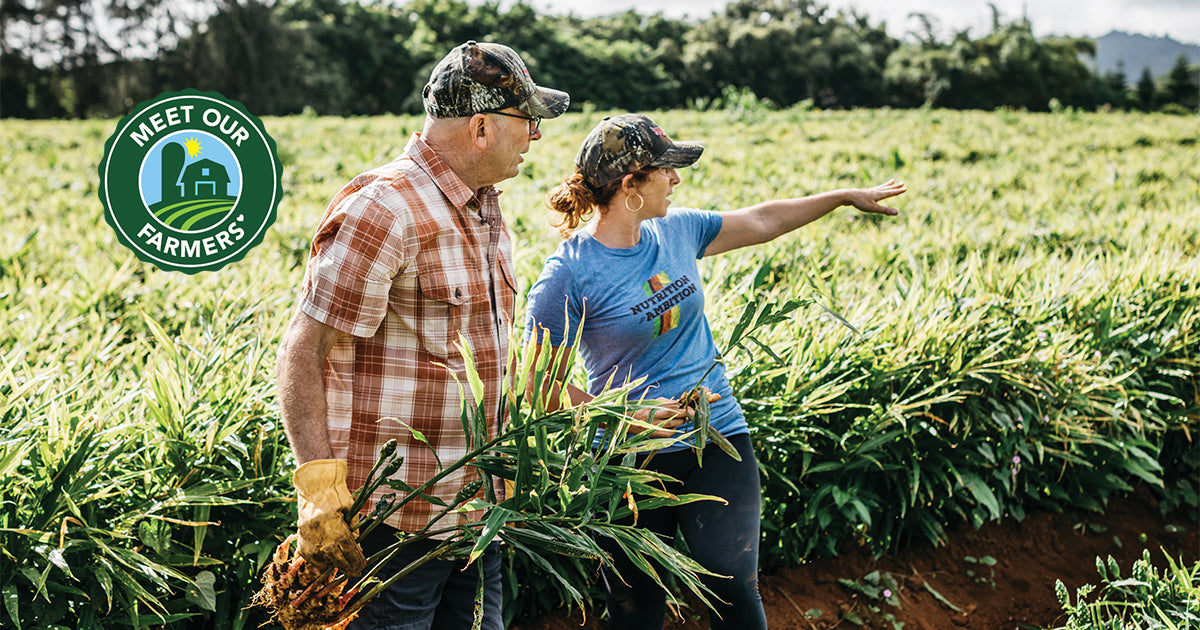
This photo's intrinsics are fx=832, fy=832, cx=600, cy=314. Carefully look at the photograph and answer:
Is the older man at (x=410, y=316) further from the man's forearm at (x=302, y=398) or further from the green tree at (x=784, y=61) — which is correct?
the green tree at (x=784, y=61)

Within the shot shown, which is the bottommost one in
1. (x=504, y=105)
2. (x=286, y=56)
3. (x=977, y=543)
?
(x=977, y=543)

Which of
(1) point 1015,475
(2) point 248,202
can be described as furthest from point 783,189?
(2) point 248,202

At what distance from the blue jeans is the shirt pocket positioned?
41cm

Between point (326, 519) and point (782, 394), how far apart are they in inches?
71.8

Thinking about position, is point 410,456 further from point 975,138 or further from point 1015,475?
point 975,138

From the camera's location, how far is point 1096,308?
3.85m

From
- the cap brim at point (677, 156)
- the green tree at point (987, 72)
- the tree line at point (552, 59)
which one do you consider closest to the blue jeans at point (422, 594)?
the cap brim at point (677, 156)

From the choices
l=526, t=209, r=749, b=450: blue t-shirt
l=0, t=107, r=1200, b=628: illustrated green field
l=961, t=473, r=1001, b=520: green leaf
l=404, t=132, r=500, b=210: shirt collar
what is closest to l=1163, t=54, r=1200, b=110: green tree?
l=0, t=107, r=1200, b=628: illustrated green field

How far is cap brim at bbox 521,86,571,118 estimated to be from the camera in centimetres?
173

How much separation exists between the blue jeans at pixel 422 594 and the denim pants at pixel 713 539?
0.41m

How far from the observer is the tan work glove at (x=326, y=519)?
58.4 inches

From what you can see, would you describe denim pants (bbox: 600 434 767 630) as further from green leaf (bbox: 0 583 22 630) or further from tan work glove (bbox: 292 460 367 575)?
green leaf (bbox: 0 583 22 630)

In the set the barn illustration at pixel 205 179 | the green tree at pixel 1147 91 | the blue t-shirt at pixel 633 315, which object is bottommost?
the blue t-shirt at pixel 633 315

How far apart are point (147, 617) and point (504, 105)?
153 centimetres
